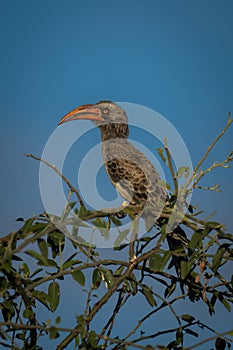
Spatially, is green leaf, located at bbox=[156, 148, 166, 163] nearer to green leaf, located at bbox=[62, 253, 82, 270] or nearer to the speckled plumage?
green leaf, located at bbox=[62, 253, 82, 270]

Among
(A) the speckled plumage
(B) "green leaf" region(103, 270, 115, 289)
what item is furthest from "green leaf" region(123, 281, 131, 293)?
(A) the speckled plumage

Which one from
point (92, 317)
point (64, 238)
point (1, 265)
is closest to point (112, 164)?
point (64, 238)

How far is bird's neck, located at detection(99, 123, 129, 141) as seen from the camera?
5422 mm

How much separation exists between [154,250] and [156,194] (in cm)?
171

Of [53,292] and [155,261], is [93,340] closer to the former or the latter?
[53,292]

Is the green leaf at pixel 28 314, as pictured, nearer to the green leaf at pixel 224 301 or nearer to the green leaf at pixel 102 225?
the green leaf at pixel 102 225

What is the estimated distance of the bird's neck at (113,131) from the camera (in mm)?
5422

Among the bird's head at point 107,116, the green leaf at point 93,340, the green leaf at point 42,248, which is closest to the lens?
the green leaf at point 42,248

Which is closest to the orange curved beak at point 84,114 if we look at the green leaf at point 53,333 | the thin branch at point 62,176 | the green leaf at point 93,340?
the thin branch at point 62,176

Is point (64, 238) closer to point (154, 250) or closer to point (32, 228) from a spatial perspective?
point (32, 228)

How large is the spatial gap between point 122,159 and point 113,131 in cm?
88

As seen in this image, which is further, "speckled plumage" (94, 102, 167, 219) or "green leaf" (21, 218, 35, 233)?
"speckled plumage" (94, 102, 167, 219)

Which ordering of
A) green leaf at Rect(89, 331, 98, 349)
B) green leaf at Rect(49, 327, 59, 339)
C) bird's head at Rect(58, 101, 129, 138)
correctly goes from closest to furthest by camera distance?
1. green leaf at Rect(49, 327, 59, 339)
2. green leaf at Rect(89, 331, 98, 349)
3. bird's head at Rect(58, 101, 129, 138)

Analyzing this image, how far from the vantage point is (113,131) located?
5.49 m
